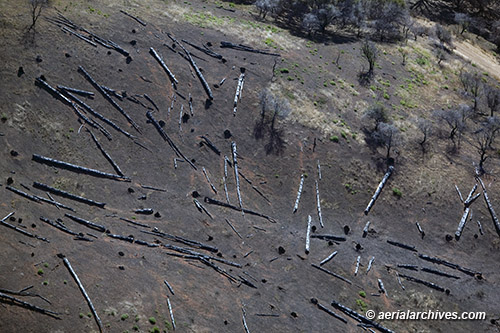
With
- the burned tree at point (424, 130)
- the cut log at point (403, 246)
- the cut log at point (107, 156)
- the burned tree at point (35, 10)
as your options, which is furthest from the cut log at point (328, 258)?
the burned tree at point (35, 10)

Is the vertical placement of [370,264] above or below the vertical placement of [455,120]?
below

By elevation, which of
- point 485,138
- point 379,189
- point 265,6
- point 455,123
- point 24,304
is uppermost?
point 265,6

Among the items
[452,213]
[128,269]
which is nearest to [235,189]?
[128,269]

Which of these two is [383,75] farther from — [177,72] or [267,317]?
[267,317]

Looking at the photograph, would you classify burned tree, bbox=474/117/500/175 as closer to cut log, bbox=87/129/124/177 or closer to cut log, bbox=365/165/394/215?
cut log, bbox=365/165/394/215

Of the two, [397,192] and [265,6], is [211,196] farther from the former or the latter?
[265,6]

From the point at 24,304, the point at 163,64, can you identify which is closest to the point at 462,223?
the point at 163,64

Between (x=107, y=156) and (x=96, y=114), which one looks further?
(x=96, y=114)
